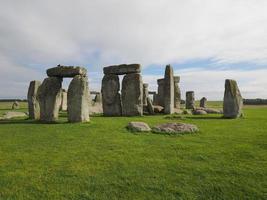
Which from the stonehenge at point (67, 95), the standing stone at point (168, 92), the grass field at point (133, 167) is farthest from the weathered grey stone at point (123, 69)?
the grass field at point (133, 167)

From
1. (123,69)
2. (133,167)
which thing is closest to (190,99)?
(123,69)

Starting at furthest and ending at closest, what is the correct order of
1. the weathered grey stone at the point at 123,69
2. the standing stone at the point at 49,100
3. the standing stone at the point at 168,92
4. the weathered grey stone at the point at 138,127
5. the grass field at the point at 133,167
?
the standing stone at the point at 168,92 < the weathered grey stone at the point at 123,69 < the standing stone at the point at 49,100 < the weathered grey stone at the point at 138,127 < the grass field at the point at 133,167

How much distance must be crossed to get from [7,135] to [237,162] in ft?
26.6

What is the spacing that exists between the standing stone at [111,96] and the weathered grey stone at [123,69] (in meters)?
0.44

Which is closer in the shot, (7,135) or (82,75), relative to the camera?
(7,135)

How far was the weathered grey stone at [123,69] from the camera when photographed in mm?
19578

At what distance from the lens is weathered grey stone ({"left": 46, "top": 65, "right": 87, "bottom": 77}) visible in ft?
48.0

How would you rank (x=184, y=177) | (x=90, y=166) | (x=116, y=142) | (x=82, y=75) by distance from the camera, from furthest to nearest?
(x=82, y=75) < (x=116, y=142) < (x=90, y=166) < (x=184, y=177)

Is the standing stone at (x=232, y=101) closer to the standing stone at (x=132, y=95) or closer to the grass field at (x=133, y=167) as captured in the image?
the standing stone at (x=132, y=95)

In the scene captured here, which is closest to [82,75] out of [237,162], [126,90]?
[126,90]

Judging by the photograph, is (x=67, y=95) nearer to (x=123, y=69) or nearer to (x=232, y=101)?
(x=123, y=69)

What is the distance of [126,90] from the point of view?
64.6ft

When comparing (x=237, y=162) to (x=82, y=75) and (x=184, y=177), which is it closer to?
(x=184, y=177)

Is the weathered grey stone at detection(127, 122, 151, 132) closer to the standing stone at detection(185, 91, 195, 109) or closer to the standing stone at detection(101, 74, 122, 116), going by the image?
the standing stone at detection(101, 74, 122, 116)
